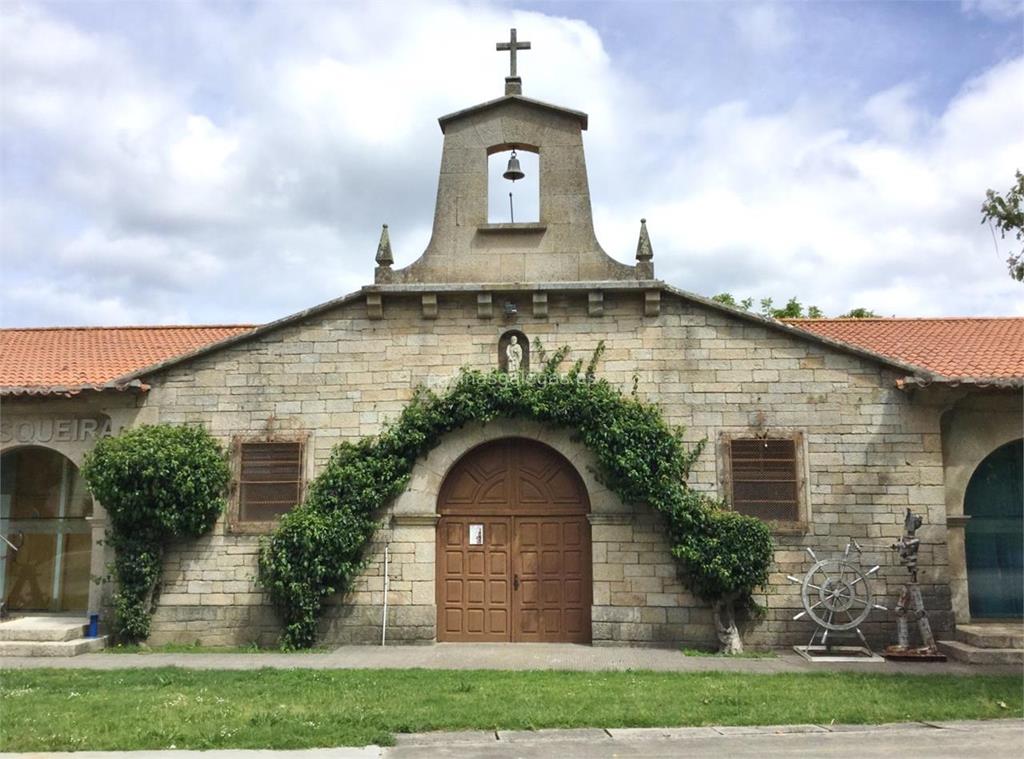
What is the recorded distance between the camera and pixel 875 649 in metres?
11.4

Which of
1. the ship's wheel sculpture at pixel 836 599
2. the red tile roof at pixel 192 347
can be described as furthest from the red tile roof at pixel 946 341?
the ship's wheel sculpture at pixel 836 599

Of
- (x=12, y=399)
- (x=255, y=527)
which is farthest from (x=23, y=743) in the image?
(x=12, y=399)

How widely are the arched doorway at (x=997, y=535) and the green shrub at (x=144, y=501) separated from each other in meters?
10.9

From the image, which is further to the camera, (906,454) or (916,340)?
(916,340)

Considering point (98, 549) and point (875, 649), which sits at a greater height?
point (98, 549)

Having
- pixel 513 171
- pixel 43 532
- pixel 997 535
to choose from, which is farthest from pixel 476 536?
pixel 997 535

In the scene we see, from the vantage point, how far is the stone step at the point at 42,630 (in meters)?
11.5

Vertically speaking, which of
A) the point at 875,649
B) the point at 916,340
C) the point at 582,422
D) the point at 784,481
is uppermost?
the point at 916,340

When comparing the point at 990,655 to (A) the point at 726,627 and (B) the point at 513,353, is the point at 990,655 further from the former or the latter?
(B) the point at 513,353

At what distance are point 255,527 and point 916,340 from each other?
1101cm

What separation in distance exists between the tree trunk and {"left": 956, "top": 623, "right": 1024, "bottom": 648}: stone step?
9.28 feet

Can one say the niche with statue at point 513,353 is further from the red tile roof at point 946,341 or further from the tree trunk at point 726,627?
the red tile roof at point 946,341

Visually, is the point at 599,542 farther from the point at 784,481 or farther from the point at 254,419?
the point at 254,419

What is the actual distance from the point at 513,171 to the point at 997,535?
887 cm
